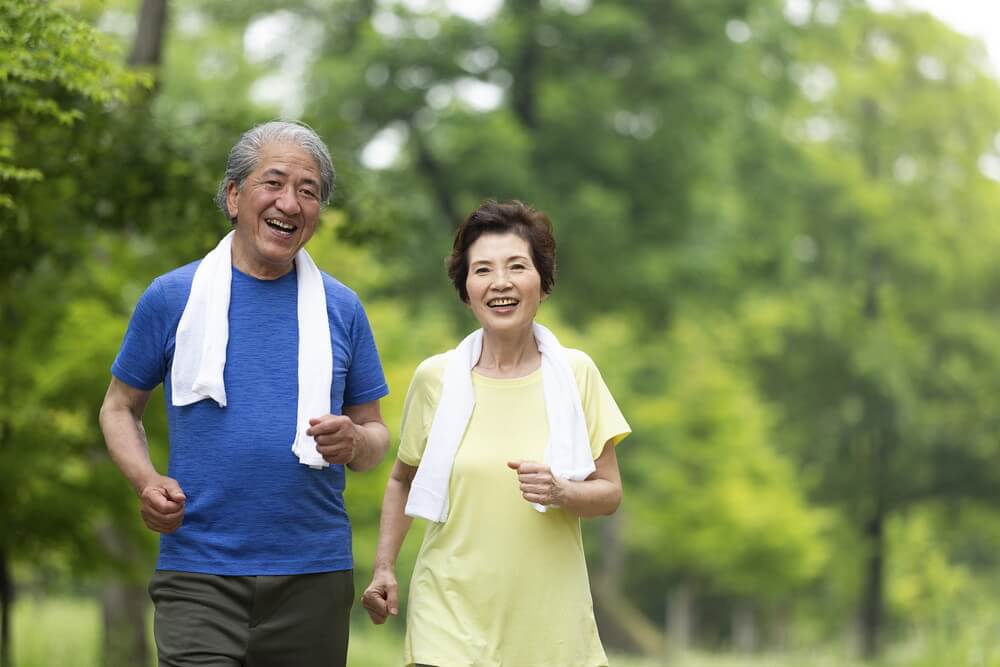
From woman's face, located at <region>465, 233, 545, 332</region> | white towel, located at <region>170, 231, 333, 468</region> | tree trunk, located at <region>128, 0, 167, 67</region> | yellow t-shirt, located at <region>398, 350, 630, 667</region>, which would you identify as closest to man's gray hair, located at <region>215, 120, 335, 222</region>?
white towel, located at <region>170, 231, 333, 468</region>

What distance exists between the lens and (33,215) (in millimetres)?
7301

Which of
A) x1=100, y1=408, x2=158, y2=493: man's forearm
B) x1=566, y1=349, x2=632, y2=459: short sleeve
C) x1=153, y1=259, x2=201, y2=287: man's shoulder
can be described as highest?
x1=153, y1=259, x2=201, y2=287: man's shoulder

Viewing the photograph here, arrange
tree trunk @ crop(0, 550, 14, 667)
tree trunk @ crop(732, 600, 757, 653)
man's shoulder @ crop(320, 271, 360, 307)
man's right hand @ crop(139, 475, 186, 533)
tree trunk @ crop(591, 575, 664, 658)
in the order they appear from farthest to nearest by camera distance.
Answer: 1. tree trunk @ crop(732, 600, 757, 653)
2. tree trunk @ crop(591, 575, 664, 658)
3. tree trunk @ crop(0, 550, 14, 667)
4. man's shoulder @ crop(320, 271, 360, 307)
5. man's right hand @ crop(139, 475, 186, 533)

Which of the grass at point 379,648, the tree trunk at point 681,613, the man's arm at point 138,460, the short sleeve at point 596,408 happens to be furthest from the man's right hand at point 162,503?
the tree trunk at point 681,613

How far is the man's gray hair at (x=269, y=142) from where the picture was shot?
403 cm

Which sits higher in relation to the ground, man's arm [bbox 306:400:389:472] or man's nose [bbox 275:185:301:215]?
man's nose [bbox 275:185:301:215]

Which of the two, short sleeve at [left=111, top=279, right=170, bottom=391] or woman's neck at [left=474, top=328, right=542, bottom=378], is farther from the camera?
woman's neck at [left=474, top=328, right=542, bottom=378]

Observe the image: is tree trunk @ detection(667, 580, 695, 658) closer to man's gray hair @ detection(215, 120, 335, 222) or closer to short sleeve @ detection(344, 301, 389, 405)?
short sleeve @ detection(344, 301, 389, 405)

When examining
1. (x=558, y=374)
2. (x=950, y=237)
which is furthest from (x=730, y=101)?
(x=558, y=374)

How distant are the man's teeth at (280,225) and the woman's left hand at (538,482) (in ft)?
2.86

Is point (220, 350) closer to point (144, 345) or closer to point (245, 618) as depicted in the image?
point (144, 345)

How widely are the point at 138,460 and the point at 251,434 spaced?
30 cm

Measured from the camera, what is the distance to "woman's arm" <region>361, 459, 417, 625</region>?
4.16 metres

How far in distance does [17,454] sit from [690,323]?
17787mm
